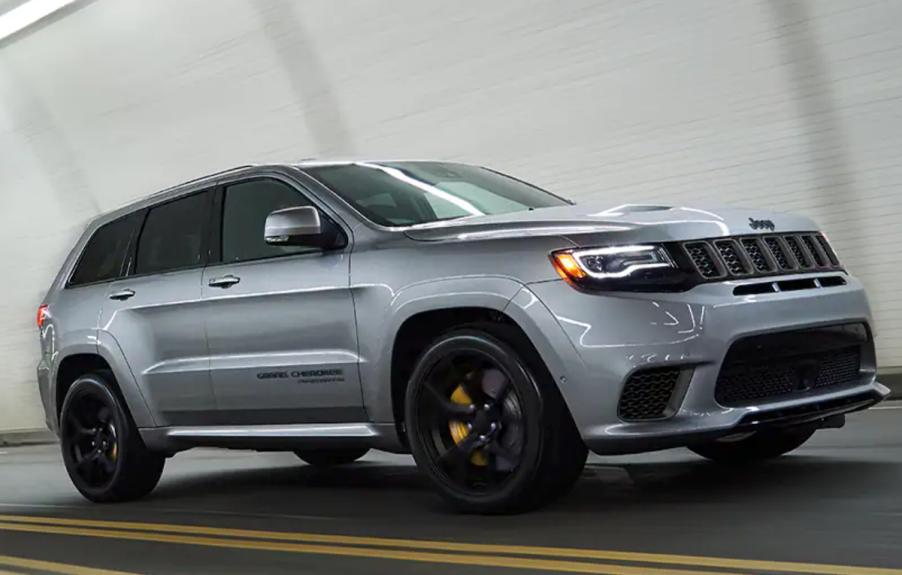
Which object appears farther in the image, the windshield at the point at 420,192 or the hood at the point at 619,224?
the windshield at the point at 420,192

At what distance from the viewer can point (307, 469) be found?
30.7ft

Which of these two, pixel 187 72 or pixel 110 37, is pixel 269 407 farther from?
pixel 110 37

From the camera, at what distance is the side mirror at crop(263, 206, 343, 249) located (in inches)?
242

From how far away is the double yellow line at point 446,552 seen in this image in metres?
4.28

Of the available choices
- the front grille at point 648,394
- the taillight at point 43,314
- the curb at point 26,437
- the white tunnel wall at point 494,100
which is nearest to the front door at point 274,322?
the front grille at point 648,394

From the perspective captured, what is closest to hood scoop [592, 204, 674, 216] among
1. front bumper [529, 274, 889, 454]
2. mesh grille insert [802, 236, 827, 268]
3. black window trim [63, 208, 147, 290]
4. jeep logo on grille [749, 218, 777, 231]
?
jeep logo on grille [749, 218, 777, 231]

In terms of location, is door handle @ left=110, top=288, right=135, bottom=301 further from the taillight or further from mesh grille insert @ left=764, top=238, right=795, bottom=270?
mesh grille insert @ left=764, top=238, right=795, bottom=270

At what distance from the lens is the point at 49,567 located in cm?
587

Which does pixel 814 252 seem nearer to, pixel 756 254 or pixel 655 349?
pixel 756 254

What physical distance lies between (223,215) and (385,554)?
2.70m

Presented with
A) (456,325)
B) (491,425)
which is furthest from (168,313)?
(491,425)

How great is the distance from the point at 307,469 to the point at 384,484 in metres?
1.79

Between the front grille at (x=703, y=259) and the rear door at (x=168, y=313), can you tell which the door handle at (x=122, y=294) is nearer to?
the rear door at (x=168, y=313)

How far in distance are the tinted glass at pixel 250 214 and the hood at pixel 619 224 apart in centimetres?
107
